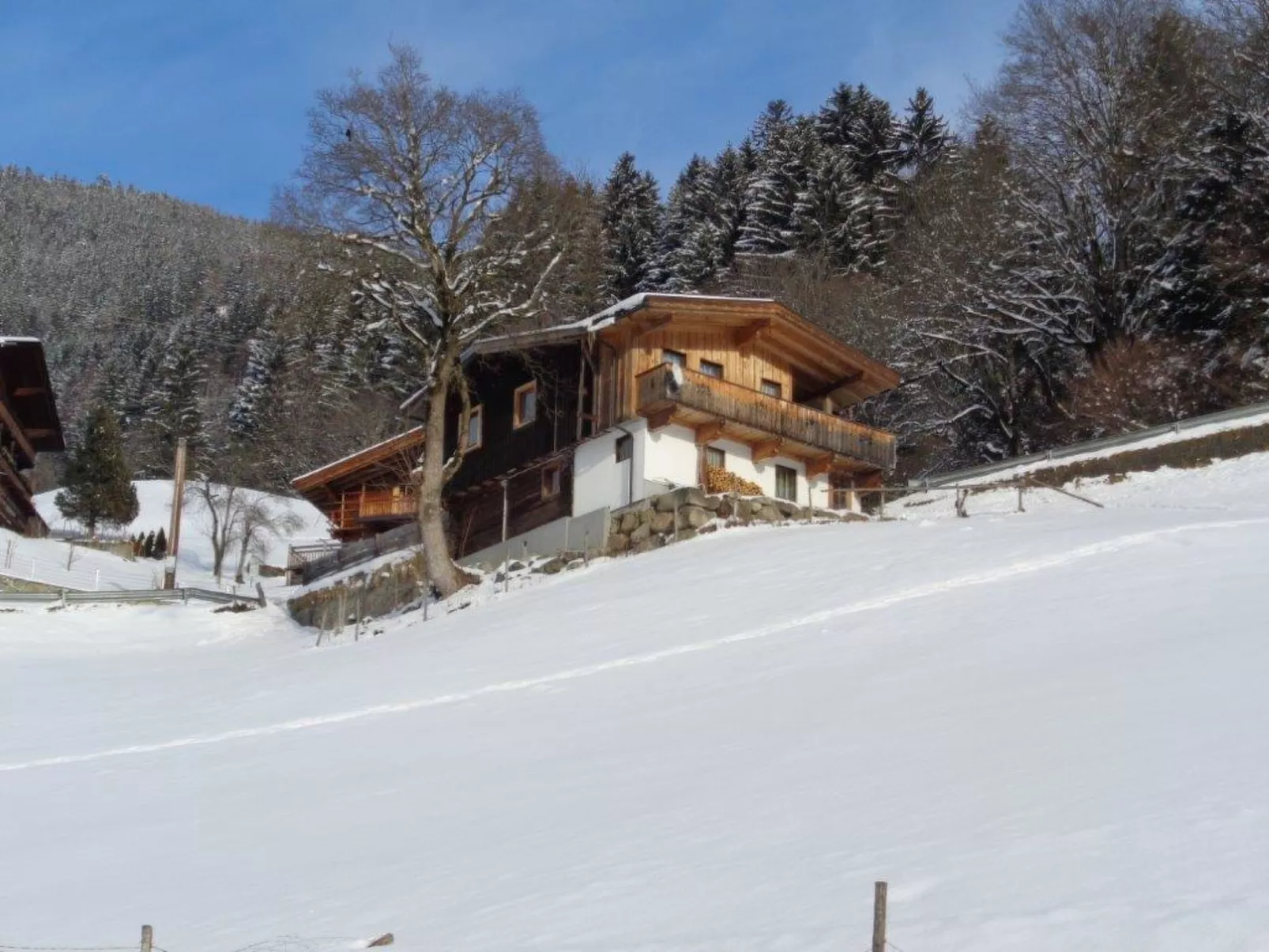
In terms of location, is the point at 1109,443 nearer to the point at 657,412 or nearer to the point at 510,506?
the point at 657,412

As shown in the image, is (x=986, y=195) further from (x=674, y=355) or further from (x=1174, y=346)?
(x=674, y=355)

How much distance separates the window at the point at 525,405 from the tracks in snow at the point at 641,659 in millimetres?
17888

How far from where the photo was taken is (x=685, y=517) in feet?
102

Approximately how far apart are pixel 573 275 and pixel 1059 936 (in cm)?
3628

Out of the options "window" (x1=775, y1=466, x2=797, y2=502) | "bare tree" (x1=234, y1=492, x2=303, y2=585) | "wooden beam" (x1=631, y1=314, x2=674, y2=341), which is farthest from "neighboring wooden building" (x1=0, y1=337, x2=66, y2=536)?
"window" (x1=775, y1=466, x2=797, y2=502)

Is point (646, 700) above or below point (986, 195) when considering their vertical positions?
below

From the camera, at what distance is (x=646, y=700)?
16344 mm

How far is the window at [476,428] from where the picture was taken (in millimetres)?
39094

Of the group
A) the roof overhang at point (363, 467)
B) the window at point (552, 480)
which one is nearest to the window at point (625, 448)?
the window at point (552, 480)

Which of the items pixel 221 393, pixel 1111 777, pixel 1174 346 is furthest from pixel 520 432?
pixel 221 393

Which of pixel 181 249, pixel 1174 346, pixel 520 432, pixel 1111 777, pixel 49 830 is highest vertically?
pixel 181 249

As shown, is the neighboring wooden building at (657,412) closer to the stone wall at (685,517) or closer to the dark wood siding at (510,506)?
the dark wood siding at (510,506)

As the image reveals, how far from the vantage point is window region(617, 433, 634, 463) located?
3328 cm

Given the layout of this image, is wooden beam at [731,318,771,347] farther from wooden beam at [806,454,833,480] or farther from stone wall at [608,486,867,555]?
stone wall at [608,486,867,555]
